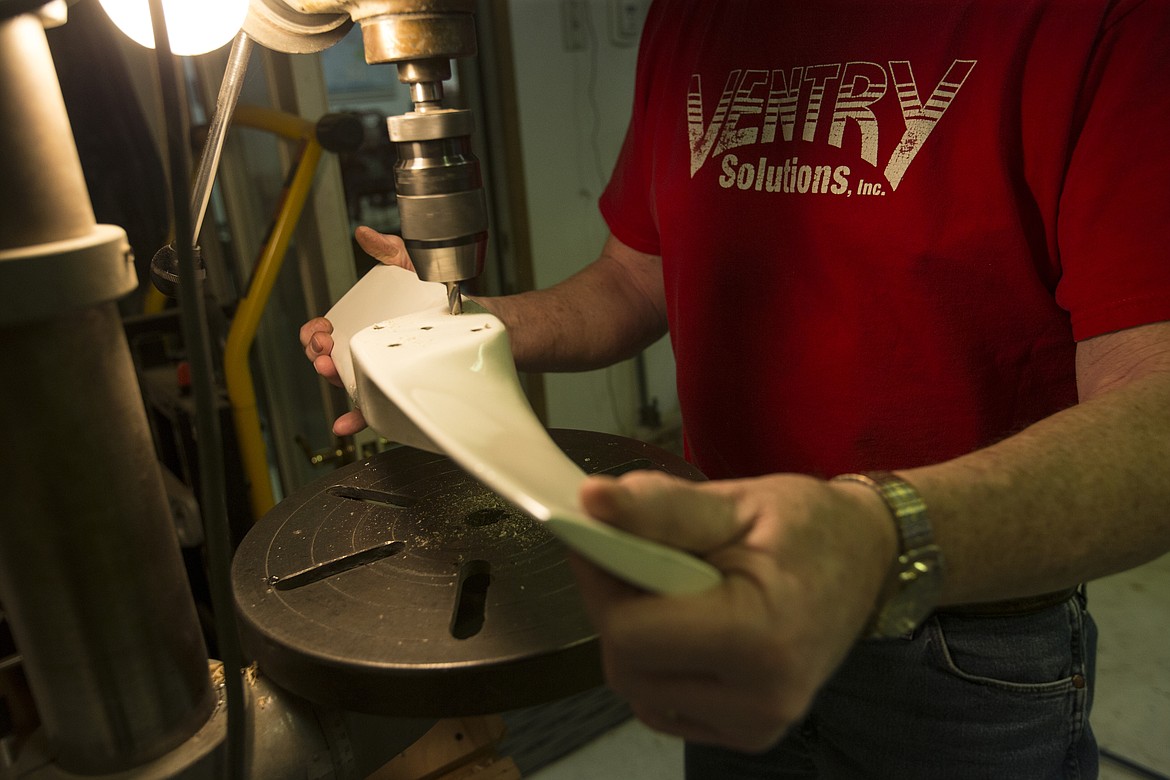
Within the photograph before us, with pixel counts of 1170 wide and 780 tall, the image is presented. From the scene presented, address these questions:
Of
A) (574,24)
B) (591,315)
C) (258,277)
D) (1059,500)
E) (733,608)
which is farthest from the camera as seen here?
(574,24)

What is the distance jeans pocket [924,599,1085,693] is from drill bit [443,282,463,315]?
532 millimetres

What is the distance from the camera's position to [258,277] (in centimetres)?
137

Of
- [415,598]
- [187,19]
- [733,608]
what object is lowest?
[415,598]

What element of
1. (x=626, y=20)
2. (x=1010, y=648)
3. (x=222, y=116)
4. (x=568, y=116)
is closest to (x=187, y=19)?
(x=222, y=116)

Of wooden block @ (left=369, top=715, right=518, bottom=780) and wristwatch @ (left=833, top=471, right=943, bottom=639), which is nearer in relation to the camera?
wristwatch @ (left=833, top=471, right=943, bottom=639)

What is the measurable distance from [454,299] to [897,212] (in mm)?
408

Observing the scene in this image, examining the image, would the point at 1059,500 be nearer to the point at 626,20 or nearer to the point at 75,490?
the point at 75,490

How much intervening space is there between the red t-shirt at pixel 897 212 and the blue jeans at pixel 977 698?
179 millimetres

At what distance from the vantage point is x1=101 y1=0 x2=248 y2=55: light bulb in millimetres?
508

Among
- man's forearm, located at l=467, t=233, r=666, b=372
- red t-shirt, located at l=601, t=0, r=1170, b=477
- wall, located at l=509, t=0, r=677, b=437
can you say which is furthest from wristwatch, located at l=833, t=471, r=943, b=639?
wall, located at l=509, t=0, r=677, b=437

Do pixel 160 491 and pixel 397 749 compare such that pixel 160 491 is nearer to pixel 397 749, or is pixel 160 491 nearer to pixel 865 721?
pixel 397 749

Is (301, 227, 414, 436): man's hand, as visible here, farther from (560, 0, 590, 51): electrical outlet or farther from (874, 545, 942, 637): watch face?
(560, 0, 590, 51): electrical outlet

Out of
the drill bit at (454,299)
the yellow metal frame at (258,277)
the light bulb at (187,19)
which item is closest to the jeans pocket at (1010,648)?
the drill bit at (454,299)

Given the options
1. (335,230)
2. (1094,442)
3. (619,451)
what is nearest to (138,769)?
(619,451)
